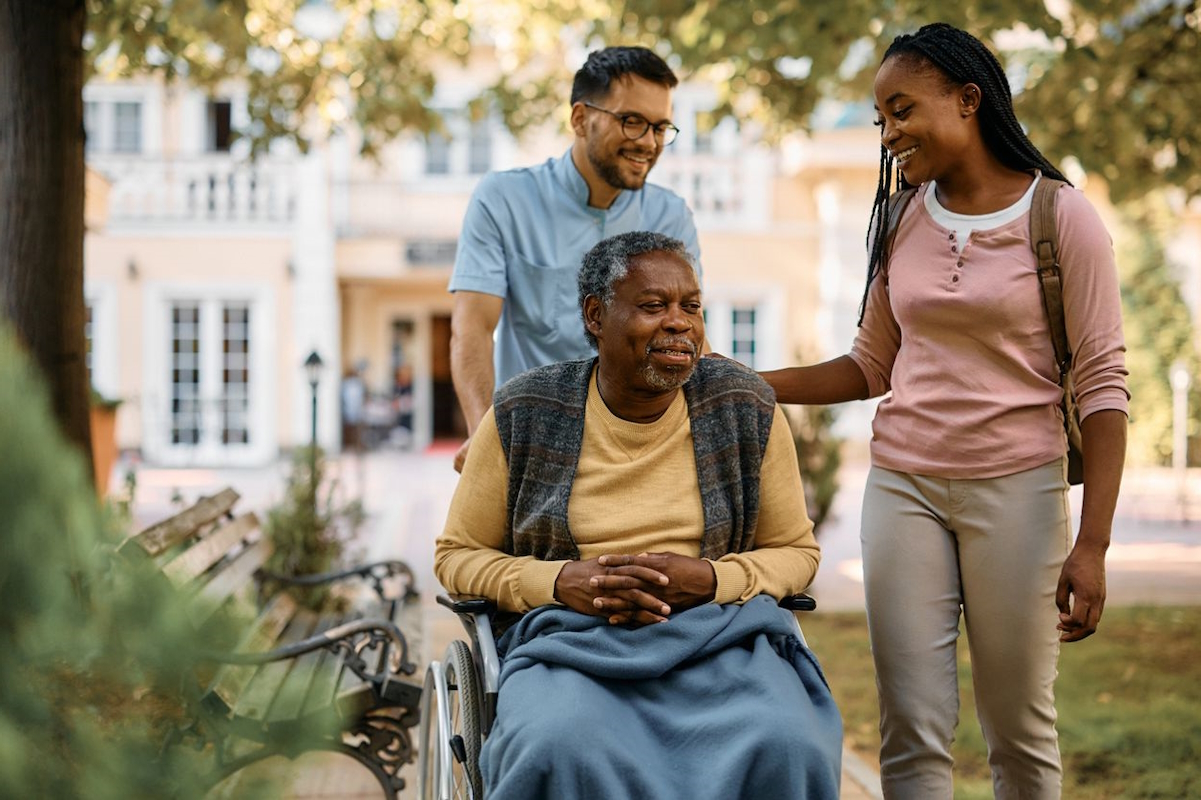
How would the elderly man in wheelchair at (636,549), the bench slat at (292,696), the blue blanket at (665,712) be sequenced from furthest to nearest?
the elderly man in wheelchair at (636,549) < the blue blanket at (665,712) < the bench slat at (292,696)

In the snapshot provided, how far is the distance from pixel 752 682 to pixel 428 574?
7263mm

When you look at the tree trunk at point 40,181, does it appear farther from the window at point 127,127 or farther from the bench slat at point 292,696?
the window at point 127,127

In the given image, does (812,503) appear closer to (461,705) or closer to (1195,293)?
(461,705)

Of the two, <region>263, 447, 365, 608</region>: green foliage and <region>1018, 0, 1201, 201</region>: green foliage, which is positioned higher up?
<region>1018, 0, 1201, 201</region>: green foliage

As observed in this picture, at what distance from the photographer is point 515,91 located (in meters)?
10.6

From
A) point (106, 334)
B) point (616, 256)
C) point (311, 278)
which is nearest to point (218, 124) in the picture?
point (311, 278)

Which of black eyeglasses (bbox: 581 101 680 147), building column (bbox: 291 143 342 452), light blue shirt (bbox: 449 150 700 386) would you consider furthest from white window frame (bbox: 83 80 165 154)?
black eyeglasses (bbox: 581 101 680 147)

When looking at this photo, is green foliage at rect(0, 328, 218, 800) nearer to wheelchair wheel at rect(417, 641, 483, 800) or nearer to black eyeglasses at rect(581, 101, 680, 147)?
wheelchair wheel at rect(417, 641, 483, 800)

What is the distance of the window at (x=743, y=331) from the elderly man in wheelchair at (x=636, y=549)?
19.3 meters

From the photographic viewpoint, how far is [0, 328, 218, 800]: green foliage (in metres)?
1.01

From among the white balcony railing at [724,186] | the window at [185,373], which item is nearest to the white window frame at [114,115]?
the window at [185,373]

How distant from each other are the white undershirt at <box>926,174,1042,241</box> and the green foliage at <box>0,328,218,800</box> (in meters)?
1.95

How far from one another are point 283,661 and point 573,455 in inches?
47.0

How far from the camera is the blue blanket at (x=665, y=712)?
2.17 metres
